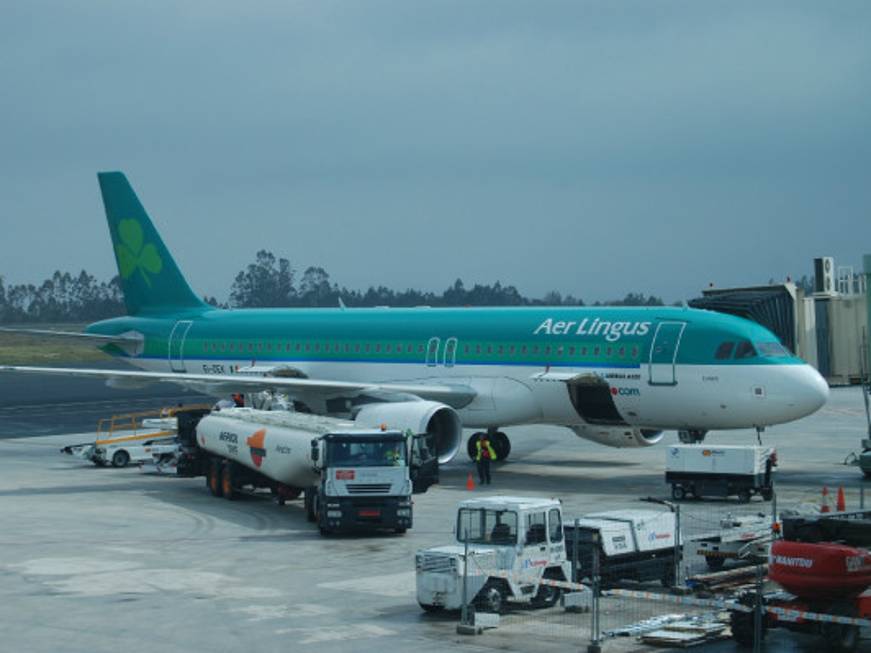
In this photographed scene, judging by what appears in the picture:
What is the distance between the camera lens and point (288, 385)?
140 feet

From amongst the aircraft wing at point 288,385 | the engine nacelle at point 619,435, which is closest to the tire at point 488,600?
the engine nacelle at point 619,435

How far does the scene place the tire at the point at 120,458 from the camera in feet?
150

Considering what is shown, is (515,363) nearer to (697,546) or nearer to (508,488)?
(508,488)

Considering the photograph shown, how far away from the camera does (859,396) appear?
249 ft

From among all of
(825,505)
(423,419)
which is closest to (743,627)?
(825,505)

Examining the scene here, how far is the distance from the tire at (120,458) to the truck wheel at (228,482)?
975cm

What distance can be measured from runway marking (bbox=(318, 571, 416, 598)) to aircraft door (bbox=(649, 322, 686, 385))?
561 inches

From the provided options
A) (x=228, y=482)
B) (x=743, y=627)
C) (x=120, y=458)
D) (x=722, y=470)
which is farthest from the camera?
(x=120, y=458)

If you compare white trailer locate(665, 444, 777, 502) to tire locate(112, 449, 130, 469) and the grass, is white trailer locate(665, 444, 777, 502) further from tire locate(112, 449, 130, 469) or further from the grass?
the grass

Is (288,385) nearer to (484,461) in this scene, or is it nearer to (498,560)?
(484,461)

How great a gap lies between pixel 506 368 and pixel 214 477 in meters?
9.43

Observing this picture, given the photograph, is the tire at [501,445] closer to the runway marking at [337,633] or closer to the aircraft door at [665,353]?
the aircraft door at [665,353]

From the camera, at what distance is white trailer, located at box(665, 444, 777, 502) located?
3469 centimetres

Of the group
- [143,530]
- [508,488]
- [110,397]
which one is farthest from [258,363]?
[110,397]
